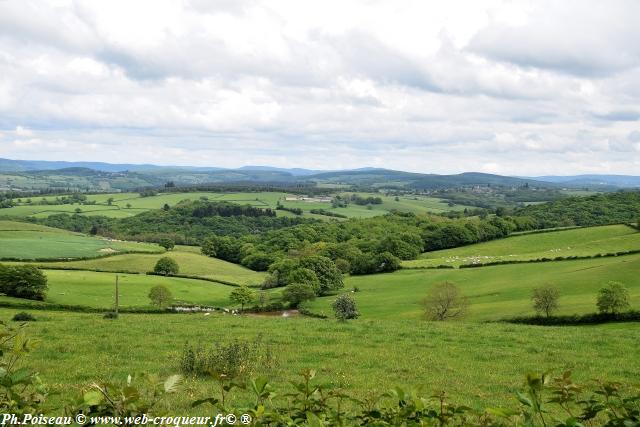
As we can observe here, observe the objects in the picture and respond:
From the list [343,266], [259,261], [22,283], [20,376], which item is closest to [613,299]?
[20,376]

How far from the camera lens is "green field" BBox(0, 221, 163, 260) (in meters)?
104

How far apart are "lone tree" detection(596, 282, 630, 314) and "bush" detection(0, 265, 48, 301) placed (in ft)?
190

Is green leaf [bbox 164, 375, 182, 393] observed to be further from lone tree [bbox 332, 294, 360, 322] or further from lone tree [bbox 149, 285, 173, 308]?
lone tree [bbox 149, 285, 173, 308]

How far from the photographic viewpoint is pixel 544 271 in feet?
238

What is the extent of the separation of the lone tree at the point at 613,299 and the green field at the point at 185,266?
6530 cm

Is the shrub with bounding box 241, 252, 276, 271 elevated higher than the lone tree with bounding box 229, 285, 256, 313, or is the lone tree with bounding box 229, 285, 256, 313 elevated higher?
the lone tree with bounding box 229, 285, 256, 313

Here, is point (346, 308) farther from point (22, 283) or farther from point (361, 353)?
point (22, 283)

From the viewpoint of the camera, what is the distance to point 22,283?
198ft

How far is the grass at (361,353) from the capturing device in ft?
49.0

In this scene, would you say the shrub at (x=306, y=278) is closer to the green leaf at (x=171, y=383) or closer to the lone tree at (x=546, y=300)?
the lone tree at (x=546, y=300)

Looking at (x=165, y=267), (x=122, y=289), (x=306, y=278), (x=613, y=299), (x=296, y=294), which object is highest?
(x=613, y=299)

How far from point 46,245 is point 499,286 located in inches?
3807

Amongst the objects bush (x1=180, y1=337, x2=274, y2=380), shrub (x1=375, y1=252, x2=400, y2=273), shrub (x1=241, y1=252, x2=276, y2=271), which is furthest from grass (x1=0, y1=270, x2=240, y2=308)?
bush (x1=180, y1=337, x2=274, y2=380)

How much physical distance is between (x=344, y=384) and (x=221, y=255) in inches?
5001
